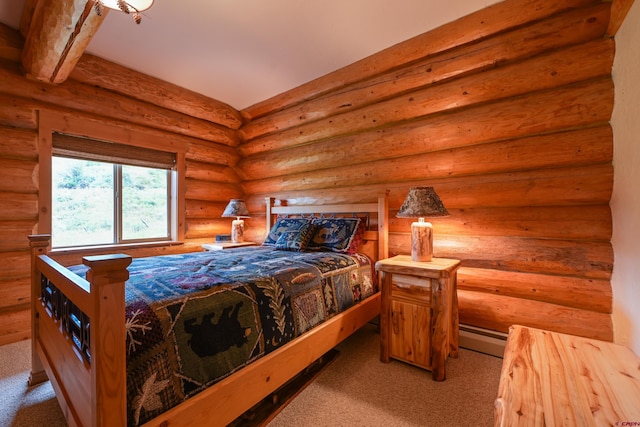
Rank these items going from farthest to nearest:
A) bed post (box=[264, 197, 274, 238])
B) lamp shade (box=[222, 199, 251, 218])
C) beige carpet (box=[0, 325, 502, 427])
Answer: bed post (box=[264, 197, 274, 238]), lamp shade (box=[222, 199, 251, 218]), beige carpet (box=[0, 325, 502, 427])

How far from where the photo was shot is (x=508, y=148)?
7.13 feet

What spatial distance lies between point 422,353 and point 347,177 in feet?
6.31

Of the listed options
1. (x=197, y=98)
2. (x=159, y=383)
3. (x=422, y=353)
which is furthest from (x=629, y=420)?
(x=197, y=98)

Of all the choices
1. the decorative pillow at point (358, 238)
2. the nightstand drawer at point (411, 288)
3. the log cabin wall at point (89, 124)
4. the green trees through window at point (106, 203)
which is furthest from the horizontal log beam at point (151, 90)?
the nightstand drawer at point (411, 288)

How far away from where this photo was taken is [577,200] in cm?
193

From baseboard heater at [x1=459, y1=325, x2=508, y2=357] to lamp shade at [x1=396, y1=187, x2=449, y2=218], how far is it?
1.08m

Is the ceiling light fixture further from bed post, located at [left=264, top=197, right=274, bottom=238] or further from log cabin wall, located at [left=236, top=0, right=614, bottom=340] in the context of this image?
bed post, located at [left=264, top=197, right=274, bottom=238]

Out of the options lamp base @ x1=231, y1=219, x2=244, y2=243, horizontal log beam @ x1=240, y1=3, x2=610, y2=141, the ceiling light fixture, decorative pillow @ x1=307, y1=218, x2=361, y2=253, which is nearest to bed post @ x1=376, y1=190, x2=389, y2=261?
decorative pillow @ x1=307, y1=218, x2=361, y2=253

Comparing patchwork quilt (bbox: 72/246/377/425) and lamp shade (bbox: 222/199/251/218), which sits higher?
lamp shade (bbox: 222/199/251/218)

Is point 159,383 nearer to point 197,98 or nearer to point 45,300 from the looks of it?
point 45,300

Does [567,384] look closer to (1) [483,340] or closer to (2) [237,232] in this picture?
(1) [483,340]

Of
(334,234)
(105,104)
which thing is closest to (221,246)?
(334,234)

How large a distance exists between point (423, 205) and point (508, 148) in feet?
2.78

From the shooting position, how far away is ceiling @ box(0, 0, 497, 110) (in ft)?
7.20
